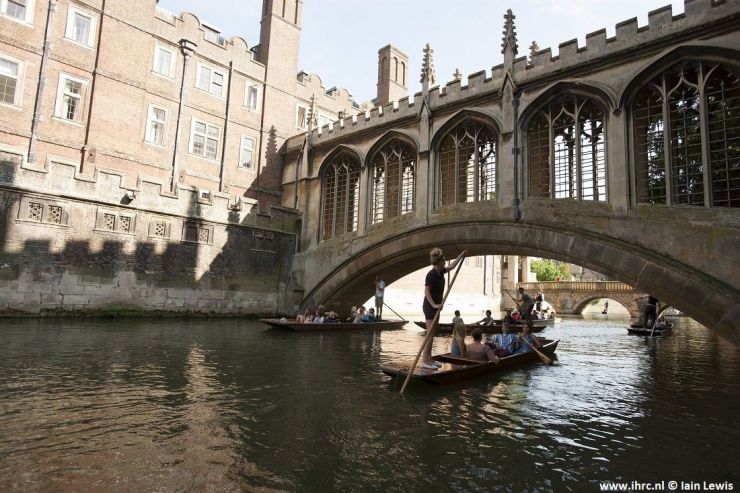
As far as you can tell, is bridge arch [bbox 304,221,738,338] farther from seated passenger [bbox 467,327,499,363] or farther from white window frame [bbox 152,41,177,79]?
white window frame [bbox 152,41,177,79]

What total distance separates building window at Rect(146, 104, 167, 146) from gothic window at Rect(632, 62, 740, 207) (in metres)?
18.5

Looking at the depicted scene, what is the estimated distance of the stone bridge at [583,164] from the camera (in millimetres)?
Answer: 10914

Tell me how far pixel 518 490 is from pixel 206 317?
17218 millimetres

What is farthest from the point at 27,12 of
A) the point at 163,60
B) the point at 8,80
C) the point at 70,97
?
the point at 163,60

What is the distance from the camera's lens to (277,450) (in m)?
4.23

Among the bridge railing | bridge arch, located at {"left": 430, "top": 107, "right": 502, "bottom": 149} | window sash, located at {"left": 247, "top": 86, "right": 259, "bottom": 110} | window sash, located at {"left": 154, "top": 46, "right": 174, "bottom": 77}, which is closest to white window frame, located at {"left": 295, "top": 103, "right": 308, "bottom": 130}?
window sash, located at {"left": 247, "top": 86, "right": 259, "bottom": 110}

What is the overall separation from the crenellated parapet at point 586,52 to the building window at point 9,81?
1396 cm

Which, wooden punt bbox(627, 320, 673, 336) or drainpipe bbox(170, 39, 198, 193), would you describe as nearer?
wooden punt bbox(627, 320, 673, 336)

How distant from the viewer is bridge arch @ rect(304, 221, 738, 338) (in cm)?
1060

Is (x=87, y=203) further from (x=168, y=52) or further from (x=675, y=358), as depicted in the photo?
(x=675, y=358)

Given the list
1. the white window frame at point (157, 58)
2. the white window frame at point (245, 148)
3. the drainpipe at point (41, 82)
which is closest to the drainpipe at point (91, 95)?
the drainpipe at point (41, 82)

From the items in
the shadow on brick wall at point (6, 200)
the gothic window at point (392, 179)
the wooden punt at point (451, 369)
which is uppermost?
the gothic window at point (392, 179)

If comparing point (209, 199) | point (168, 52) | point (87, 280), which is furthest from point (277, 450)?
point (168, 52)

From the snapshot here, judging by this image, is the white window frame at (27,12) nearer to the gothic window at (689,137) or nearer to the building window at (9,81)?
the building window at (9,81)
